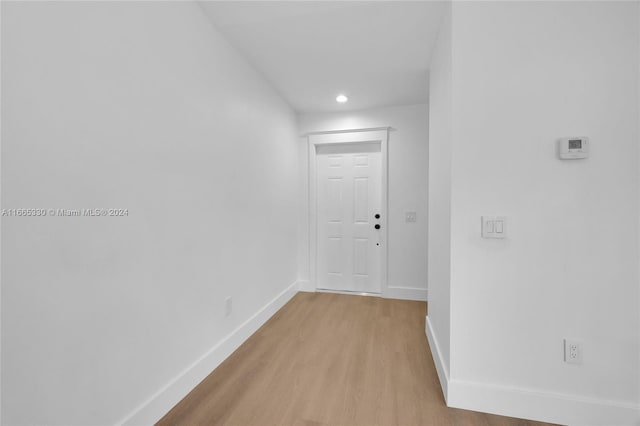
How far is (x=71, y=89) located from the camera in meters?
1.12

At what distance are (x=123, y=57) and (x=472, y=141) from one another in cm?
192

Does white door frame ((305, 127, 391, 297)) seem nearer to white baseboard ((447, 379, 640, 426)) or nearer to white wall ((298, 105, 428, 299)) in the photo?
white wall ((298, 105, 428, 299))

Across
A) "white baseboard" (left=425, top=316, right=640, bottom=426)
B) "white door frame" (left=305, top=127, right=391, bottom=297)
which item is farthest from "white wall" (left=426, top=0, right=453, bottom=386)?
"white door frame" (left=305, top=127, right=391, bottom=297)

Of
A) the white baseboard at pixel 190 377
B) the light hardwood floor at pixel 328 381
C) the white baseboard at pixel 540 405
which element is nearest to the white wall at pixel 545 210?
the white baseboard at pixel 540 405

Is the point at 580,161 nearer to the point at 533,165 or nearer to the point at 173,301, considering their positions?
the point at 533,165

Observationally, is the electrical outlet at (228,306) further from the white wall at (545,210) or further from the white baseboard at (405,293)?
the white baseboard at (405,293)

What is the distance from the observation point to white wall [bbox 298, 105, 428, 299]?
3.56 meters

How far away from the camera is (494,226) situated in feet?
5.19

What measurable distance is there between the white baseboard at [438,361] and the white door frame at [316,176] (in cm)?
129

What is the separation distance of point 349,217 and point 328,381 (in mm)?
2314

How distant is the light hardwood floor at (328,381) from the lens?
1.55 m

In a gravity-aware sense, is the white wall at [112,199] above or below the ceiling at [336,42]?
below

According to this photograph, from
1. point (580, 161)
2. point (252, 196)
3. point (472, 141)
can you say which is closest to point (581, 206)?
point (580, 161)

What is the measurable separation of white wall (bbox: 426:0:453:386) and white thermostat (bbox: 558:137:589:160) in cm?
56
